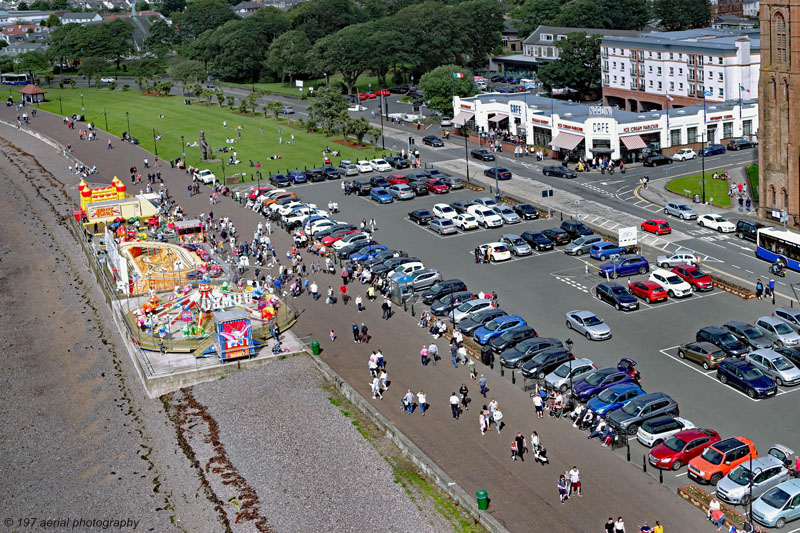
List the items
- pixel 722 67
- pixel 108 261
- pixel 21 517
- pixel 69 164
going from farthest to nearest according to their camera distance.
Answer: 1. pixel 69 164
2. pixel 722 67
3. pixel 108 261
4. pixel 21 517

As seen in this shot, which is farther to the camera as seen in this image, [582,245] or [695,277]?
[582,245]

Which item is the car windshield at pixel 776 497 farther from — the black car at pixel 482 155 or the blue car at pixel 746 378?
the black car at pixel 482 155

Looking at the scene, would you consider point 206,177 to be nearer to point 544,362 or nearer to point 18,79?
point 544,362

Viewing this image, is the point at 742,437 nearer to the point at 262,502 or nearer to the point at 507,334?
the point at 507,334

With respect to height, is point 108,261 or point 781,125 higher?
point 781,125

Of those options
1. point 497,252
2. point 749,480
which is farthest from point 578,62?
point 749,480

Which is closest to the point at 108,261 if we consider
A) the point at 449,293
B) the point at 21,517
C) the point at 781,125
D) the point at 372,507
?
the point at 449,293
